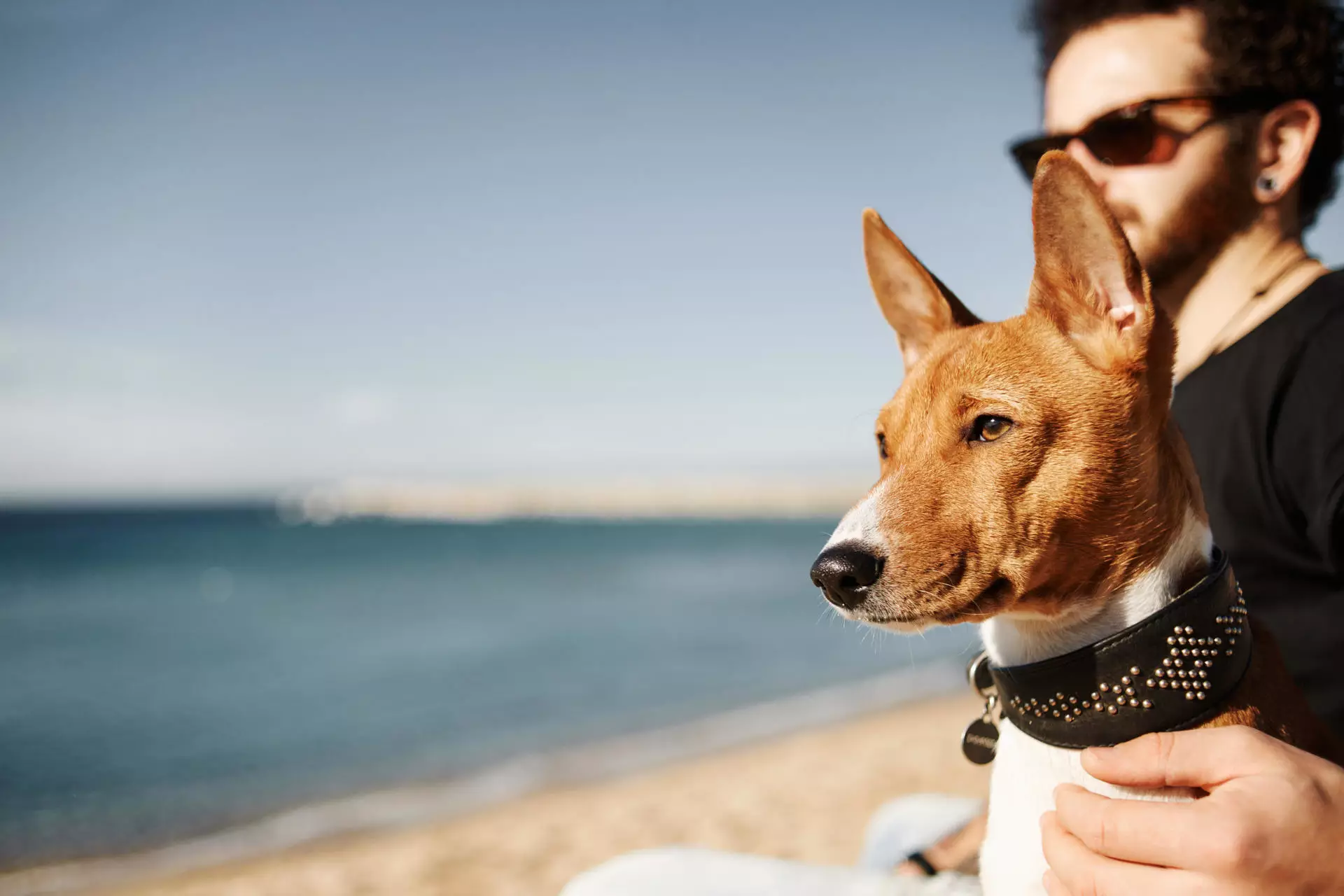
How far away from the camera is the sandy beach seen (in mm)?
7199

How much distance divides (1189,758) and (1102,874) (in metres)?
0.25

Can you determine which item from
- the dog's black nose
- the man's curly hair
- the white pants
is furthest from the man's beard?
the white pants

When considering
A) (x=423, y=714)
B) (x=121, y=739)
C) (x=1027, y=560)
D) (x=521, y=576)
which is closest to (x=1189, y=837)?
(x=1027, y=560)

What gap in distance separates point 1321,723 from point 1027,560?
73 cm

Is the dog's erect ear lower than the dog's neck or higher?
higher

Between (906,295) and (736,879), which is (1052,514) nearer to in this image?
(906,295)

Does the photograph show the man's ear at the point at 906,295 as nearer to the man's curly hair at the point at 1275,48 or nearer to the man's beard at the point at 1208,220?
the man's beard at the point at 1208,220

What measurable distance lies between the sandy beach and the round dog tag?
5.67m

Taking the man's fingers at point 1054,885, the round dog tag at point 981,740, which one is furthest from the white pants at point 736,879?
Answer: the man's fingers at point 1054,885

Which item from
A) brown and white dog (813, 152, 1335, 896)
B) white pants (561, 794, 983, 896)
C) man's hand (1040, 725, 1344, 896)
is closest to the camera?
man's hand (1040, 725, 1344, 896)

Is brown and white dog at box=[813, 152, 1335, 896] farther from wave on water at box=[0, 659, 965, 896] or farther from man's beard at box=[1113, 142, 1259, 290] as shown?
wave on water at box=[0, 659, 965, 896]

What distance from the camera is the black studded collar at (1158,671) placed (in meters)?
1.59

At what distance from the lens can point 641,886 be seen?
2.22m

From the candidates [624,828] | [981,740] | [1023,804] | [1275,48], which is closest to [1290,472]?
[981,740]
